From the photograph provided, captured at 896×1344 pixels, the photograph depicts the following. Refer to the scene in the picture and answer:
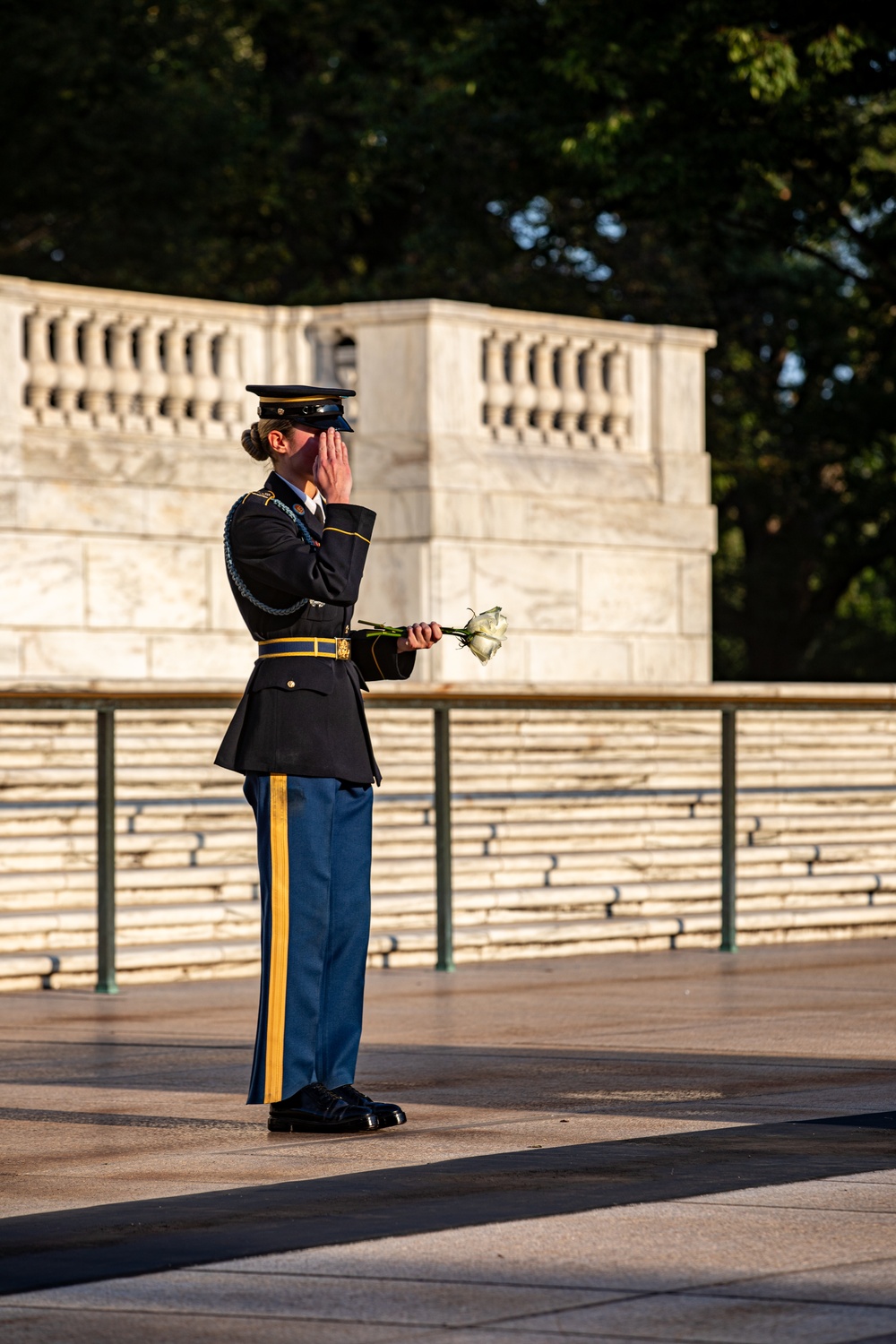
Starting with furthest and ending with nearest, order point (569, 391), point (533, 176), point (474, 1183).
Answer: point (533, 176), point (569, 391), point (474, 1183)

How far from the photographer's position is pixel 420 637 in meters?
6.46

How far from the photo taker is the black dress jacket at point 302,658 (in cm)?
641

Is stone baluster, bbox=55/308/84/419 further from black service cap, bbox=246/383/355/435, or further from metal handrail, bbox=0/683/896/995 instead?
black service cap, bbox=246/383/355/435

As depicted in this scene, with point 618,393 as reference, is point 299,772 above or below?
below

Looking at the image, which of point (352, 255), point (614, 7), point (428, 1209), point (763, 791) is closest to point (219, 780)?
point (763, 791)

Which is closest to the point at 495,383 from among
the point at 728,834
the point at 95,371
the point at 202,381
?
the point at 202,381

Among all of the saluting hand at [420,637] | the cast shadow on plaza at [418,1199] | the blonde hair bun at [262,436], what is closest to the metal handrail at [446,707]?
the blonde hair bun at [262,436]

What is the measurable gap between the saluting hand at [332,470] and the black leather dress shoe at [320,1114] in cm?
Answer: 161

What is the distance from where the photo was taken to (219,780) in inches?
542

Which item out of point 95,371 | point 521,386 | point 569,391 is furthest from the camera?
point 569,391

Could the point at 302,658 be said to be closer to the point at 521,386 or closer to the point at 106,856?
the point at 106,856

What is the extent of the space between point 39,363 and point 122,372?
0.76 m

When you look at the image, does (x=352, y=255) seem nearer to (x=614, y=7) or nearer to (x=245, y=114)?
(x=245, y=114)

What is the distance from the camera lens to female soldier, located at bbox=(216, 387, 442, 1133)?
6500 mm
